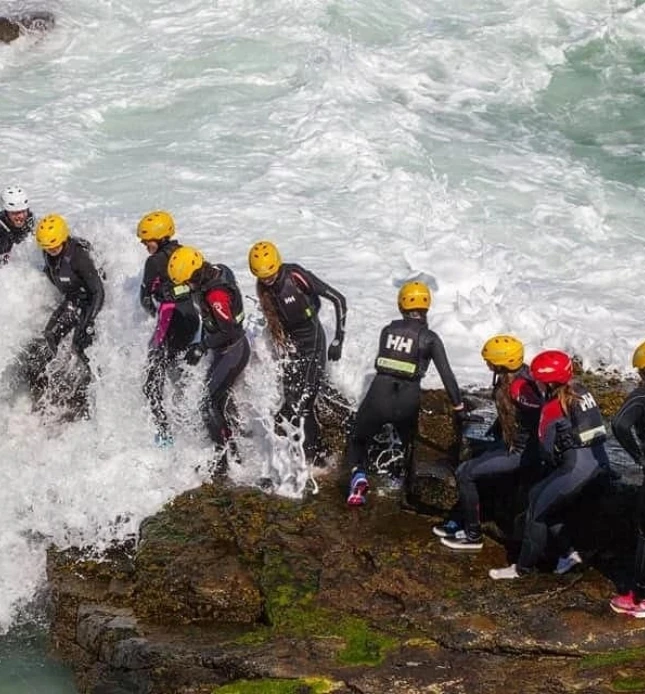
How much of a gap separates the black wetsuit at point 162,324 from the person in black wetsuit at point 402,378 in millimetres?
1901

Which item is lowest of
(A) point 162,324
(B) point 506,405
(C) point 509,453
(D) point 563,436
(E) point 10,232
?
(C) point 509,453

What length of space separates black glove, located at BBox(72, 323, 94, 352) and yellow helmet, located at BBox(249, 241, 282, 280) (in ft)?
7.90

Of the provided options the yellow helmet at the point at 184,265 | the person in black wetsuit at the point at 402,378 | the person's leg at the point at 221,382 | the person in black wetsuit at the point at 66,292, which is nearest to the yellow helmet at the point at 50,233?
the person in black wetsuit at the point at 66,292

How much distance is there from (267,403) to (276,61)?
36.4 feet

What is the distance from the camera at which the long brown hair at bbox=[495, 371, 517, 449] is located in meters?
7.15

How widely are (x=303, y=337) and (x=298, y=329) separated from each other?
9 cm

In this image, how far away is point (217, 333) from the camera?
8602mm

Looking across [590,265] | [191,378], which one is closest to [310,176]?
[590,265]

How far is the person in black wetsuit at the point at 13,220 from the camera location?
10.1 metres

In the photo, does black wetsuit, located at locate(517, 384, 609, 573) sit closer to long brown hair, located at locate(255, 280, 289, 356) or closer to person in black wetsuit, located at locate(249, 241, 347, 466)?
person in black wetsuit, located at locate(249, 241, 347, 466)

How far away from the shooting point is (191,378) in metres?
9.30

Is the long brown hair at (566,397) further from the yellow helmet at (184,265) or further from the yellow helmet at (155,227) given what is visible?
the yellow helmet at (155,227)

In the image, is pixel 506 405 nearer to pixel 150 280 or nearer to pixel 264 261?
pixel 264 261

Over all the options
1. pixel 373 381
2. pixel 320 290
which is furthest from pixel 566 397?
pixel 320 290
